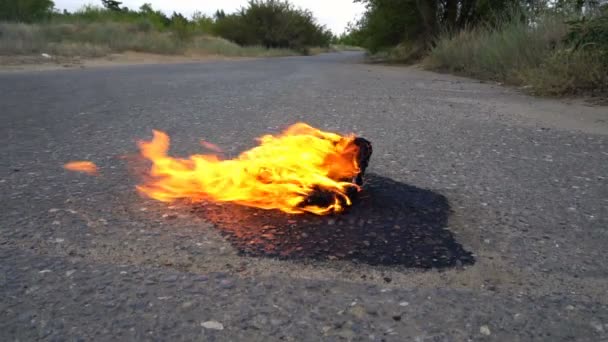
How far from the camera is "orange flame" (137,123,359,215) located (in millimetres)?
2145

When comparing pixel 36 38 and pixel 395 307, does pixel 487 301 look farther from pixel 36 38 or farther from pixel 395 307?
pixel 36 38

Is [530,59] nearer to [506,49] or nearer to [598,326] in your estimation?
[506,49]

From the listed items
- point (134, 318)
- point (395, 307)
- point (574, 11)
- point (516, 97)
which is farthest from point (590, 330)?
point (574, 11)

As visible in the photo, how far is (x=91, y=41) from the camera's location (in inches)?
834

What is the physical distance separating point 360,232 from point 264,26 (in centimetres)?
3964

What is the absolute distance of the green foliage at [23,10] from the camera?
25234 mm

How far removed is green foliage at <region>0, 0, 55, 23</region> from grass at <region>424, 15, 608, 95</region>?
22369 millimetres

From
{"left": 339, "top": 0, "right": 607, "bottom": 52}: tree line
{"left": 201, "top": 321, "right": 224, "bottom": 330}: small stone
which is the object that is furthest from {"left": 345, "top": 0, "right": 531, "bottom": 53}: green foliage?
{"left": 201, "top": 321, "right": 224, "bottom": 330}: small stone

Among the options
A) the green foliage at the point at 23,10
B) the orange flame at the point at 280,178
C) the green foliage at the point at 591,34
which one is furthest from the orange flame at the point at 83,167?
the green foliage at the point at 23,10

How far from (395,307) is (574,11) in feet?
27.9

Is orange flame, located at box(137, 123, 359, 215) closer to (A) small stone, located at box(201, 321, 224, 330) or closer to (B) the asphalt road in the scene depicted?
(B) the asphalt road

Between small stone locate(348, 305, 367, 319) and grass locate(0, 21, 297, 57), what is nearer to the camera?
small stone locate(348, 305, 367, 319)

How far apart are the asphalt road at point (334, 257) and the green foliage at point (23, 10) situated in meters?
26.3

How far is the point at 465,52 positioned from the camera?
36.7 feet
